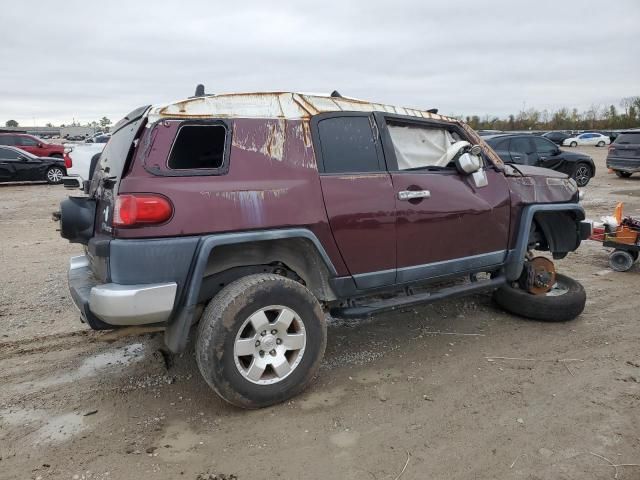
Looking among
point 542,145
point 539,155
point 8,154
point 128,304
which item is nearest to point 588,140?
point 542,145

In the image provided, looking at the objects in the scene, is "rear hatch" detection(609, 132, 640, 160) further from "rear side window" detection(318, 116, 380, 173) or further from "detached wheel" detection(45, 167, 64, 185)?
"detached wheel" detection(45, 167, 64, 185)

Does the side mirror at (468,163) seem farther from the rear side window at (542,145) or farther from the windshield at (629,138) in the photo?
the windshield at (629,138)

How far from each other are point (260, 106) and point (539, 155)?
41.6 feet

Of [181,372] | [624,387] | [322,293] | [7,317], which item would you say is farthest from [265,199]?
[7,317]

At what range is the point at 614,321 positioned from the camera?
4711 millimetres

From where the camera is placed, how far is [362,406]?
325 centimetres

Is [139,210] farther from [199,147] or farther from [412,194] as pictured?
[412,194]

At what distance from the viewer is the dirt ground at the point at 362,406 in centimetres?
267

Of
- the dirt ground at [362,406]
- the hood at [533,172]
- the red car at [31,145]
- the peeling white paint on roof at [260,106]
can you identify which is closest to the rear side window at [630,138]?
the dirt ground at [362,406]

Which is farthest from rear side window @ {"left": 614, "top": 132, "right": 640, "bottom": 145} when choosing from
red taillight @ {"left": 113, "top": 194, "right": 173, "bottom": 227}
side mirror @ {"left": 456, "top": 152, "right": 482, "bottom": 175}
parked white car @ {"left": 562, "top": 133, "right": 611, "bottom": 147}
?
parked white car @ {"left": 562, "top": 133, "right": 611, "bottom": 147}

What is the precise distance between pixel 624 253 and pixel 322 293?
15.6 ft

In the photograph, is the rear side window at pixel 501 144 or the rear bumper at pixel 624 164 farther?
the rear bumper at pixel 624 164

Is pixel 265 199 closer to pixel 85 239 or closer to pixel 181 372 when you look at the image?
pixel 85 239

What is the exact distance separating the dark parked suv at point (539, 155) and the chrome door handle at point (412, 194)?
9.64m
